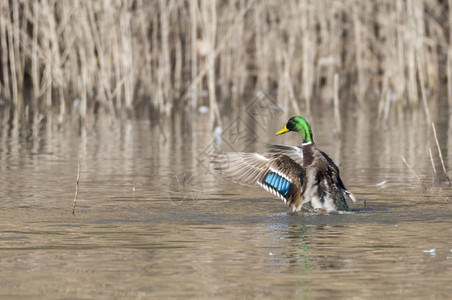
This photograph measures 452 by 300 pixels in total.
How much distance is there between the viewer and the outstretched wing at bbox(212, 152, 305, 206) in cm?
734

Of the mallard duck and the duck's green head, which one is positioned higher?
the duck's green head

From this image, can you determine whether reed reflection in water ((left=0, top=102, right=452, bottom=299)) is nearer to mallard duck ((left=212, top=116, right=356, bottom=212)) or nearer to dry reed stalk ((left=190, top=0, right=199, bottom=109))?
mallard duck ((left=212, top=116, right=356, bottom=212))

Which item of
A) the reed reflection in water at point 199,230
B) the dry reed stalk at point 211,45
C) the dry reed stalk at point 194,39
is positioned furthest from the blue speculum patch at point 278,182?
the dry reed stalk at point 194,39

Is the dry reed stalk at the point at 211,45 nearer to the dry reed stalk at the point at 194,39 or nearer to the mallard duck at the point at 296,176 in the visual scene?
the dry reed stalk at the point at 194,39

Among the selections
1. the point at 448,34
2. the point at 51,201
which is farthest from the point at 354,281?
the point at 448,34

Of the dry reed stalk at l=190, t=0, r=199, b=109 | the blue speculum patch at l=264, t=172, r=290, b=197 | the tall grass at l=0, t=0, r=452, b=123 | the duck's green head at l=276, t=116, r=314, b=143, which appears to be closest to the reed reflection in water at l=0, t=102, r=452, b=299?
the blue speculum patch at l=264, t=172, r=290, b=197

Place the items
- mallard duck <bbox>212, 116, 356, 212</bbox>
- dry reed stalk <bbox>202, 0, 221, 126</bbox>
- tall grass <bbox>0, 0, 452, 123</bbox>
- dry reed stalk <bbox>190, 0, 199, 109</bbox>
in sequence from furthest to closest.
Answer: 1. tall grass <bbox>0, 0, 452, 123</bbox>
2. dry reed stalk <bbox>190, 0, 199, 109</bbox>
3. dry reed stalk <bbox>202, 0, 221, 126</bbox>
4. mallard duck <bbox>212, 116, 356, 212</bbox>

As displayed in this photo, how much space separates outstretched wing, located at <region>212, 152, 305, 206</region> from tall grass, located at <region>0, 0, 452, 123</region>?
242 inches

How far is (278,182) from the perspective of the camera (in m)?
7.40

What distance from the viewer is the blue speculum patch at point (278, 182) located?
24.0 feet

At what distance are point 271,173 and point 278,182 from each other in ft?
0.28

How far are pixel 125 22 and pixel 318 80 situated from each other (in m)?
4.43

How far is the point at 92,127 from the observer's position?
45.4 ft

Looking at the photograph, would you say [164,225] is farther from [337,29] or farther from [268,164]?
[337,29]
